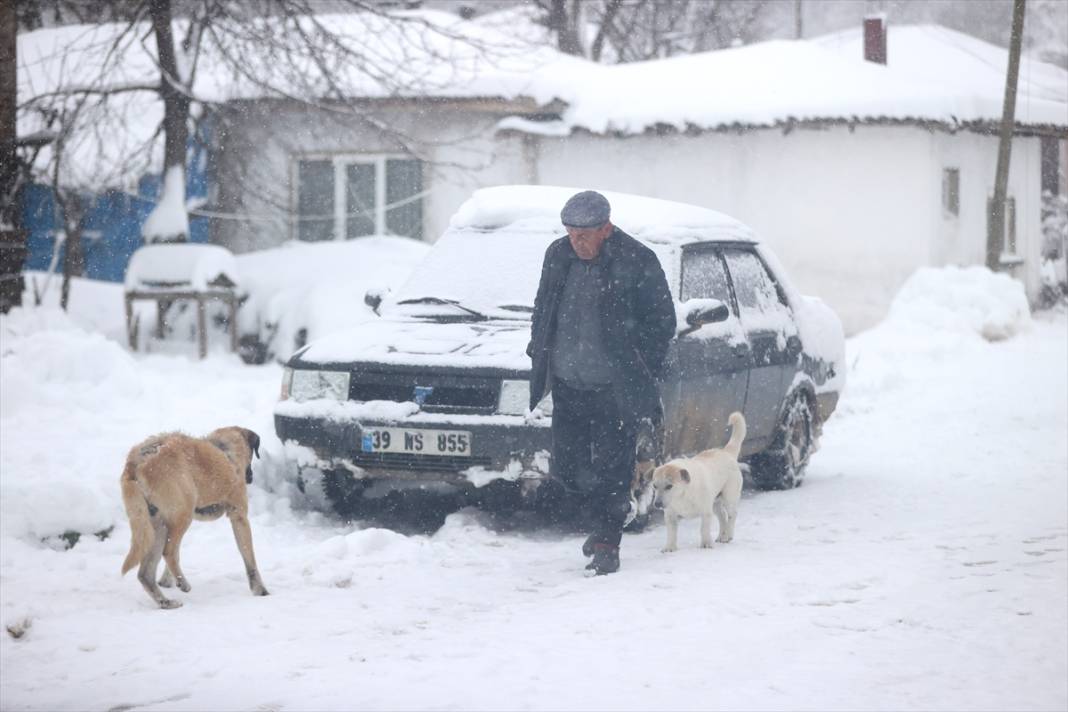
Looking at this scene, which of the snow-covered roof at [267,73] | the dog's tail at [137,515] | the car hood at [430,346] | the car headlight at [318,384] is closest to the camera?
the dog's tail at [137,515]

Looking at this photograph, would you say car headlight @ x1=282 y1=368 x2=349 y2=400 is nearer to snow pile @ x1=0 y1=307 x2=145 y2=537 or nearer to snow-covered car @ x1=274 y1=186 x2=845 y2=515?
snow-covered car @ x1=274 y1=186 x2=845 y2=515

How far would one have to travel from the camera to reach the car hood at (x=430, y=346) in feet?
24.0

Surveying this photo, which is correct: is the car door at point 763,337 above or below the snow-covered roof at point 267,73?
below

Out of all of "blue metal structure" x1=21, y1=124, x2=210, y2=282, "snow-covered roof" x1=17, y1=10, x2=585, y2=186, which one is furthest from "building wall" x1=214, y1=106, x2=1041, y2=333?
"blue metal structure" x1=21, y1=124, x2=210, y2=282

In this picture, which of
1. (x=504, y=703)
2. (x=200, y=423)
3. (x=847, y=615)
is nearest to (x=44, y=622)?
(x=504, y=703)

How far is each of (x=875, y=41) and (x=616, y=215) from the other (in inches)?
610

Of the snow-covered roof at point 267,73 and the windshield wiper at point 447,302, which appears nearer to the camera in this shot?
the windshield wiper at point 447,302

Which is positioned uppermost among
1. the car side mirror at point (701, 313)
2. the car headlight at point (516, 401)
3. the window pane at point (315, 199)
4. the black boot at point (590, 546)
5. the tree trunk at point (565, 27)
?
the tree trunk at point (565, 27)

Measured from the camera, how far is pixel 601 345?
21.6ft

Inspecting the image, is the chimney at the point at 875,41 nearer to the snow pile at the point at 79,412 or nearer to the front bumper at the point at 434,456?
the snow pile at the point at 79,412

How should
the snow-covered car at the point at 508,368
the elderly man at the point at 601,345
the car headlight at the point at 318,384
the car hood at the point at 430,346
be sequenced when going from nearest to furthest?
the elderly man at the point at 601,345 → the snow-covered car at the point at 508,368 → the car hood at the point at 430,346 → the car headlight at the point at 318,384

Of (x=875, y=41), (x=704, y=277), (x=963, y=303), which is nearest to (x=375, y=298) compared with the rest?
(x=704, y=277)

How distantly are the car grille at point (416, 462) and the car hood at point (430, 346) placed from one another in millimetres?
468

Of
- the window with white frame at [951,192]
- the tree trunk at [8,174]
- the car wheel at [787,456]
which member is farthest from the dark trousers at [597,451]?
the window with white frame at [951,192]
